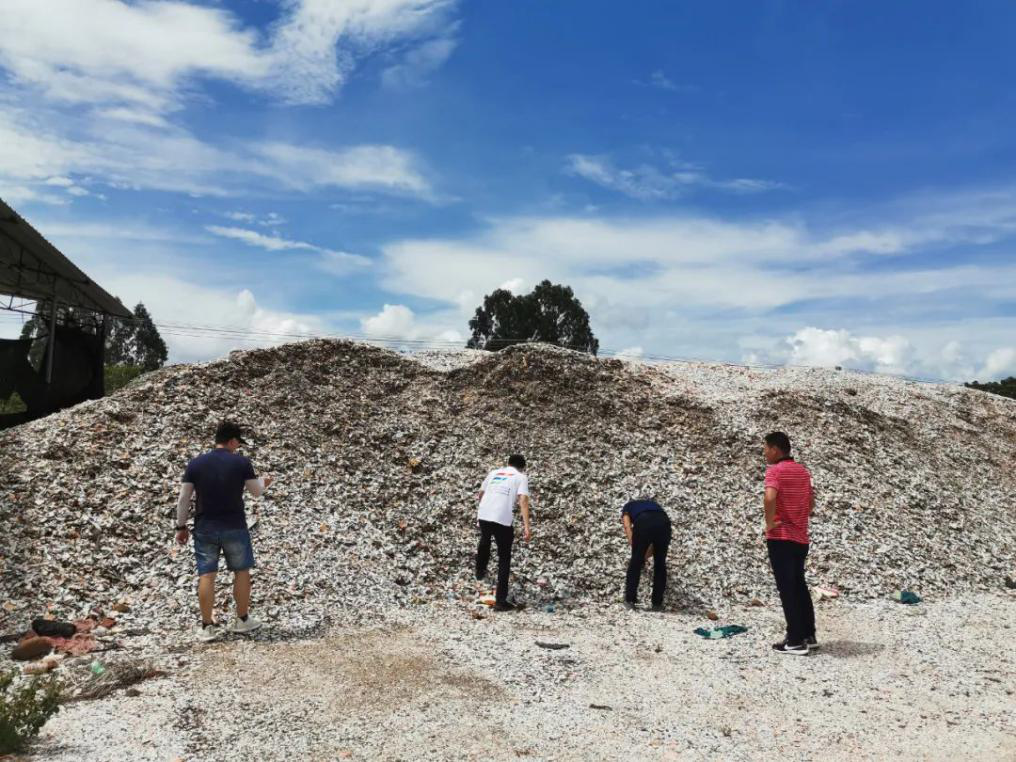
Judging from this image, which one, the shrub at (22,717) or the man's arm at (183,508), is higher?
the man's arm at (183,508)

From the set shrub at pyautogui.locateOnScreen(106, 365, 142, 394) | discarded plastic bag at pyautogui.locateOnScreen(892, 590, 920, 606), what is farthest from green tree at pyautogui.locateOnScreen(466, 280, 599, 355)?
discarded plastic bag at pyautogui.locateOnScreen(892, 590, 920, 606)

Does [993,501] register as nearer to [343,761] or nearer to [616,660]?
[616,660]

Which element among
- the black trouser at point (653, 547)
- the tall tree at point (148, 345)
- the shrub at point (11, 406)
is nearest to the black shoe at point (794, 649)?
the black trouser at point (653, 547)

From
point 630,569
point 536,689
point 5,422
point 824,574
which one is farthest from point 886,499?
point 5,422

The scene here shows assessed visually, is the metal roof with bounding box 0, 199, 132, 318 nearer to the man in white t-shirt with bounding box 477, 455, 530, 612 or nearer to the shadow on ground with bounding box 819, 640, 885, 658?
the man in white t-shirt with bounding box 477, 455, 530, 612

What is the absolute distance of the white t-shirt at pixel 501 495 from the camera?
29.4 feet

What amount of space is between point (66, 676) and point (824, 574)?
357 inches

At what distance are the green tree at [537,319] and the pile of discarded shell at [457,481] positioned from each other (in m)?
20.5

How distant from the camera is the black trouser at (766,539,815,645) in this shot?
293 inches

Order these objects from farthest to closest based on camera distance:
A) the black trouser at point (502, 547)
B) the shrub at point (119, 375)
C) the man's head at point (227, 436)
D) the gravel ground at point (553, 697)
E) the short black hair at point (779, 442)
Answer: the shrub at point (119, 375), the black trouser at point (502, 547), the short black hair at point (779, 442), the man's head at point (227, 436), the gravel ground at point (553, 697)

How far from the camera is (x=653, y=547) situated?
356 inches

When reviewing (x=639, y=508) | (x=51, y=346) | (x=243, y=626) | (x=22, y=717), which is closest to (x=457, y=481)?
(x=639, y=508)

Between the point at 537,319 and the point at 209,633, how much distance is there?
31650 millimetres

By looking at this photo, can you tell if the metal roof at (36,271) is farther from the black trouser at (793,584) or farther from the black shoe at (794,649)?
the black shoe at (794,649)
